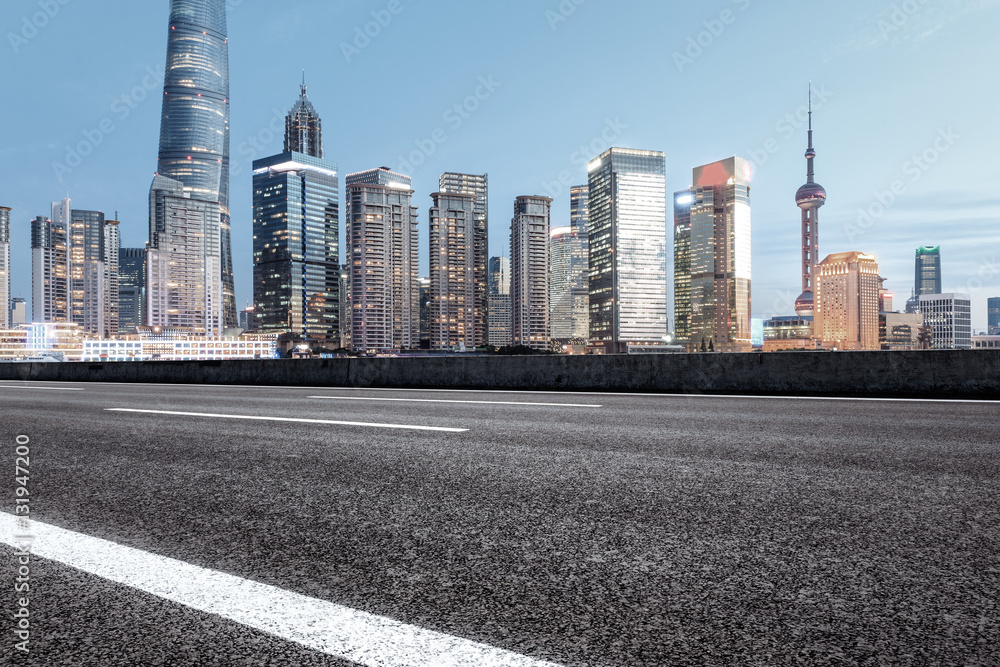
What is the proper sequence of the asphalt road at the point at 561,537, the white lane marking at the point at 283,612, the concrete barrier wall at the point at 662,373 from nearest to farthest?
the white lane marking at the point at 283,612, the asphalt road at the point at 561,537, the concrete barrier wall at the point at 662,373

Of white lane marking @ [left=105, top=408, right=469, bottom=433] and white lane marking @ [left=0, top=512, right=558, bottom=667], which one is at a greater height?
white lane marking @ [left=0, top=512, right=558, bottom=667]

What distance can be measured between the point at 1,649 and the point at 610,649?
1641 millimetres

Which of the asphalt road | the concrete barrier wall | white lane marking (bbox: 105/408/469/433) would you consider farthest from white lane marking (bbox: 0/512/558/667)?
the concrete barrier wall

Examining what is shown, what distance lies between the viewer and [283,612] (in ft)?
6.26

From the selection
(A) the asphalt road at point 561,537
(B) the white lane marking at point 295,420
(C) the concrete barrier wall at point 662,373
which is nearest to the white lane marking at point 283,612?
(A) the asphalt road at point 561,537

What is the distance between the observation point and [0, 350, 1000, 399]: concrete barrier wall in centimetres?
959

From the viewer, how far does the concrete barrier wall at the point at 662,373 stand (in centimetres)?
959

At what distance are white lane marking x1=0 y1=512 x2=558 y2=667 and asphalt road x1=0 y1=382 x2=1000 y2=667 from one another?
4 centimetres

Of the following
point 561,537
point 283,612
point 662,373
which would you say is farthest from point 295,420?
point 662,373

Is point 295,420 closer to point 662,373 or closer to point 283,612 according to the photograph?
point 283,612

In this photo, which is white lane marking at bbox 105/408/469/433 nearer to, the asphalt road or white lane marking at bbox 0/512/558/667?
the asphalt road

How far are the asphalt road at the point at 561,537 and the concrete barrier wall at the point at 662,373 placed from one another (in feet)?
14.5

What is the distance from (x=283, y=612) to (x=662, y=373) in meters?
10.1

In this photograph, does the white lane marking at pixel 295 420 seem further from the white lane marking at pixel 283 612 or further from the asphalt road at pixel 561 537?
the white lane marking at pixel 283 612
